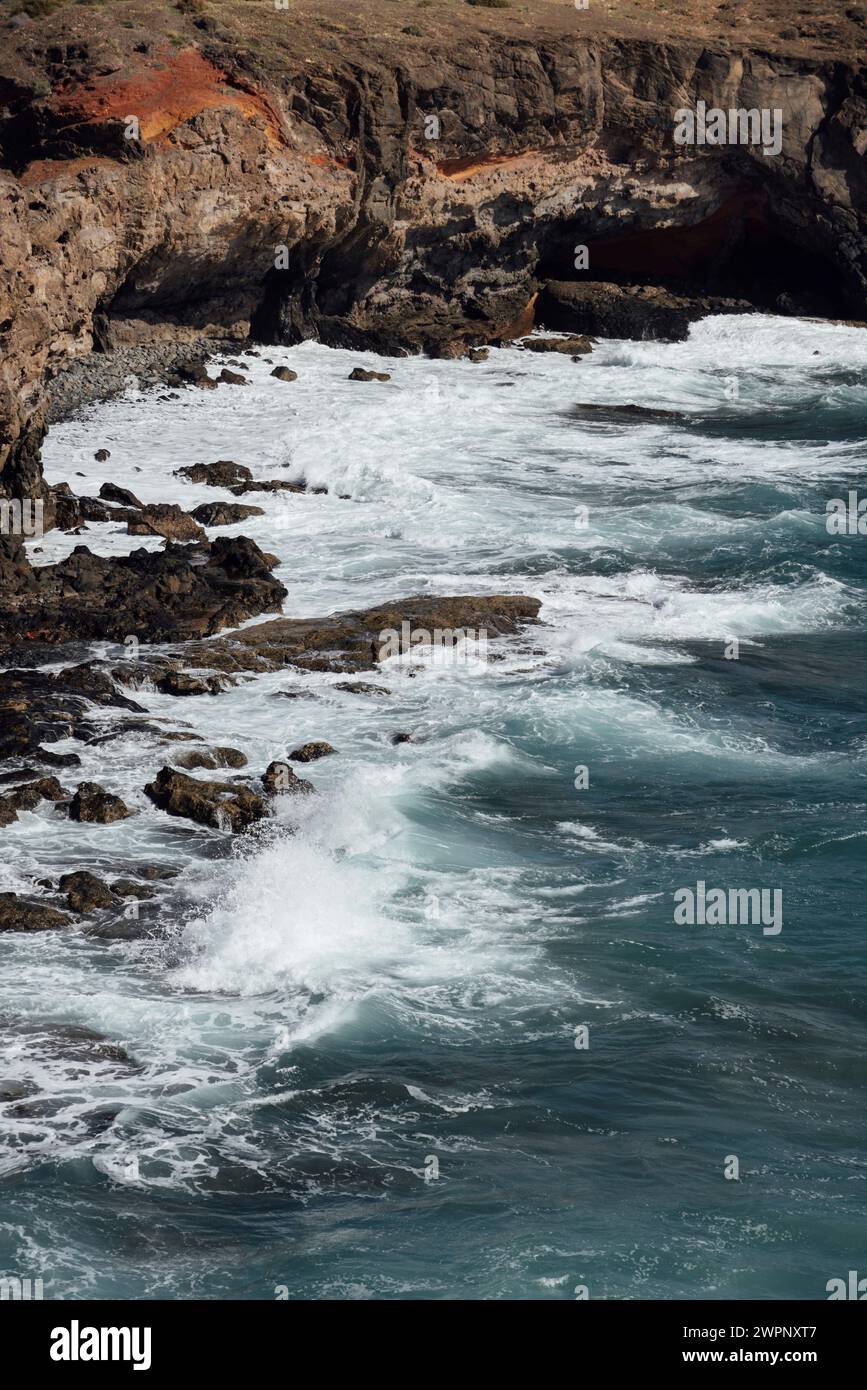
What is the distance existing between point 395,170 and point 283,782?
93.3 ft

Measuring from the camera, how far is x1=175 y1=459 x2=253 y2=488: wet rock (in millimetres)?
31633

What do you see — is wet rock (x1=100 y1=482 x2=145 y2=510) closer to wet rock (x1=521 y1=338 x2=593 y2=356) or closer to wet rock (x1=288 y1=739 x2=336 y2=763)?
wet rock (x1=288 y1=739 x2=336 y2=763)

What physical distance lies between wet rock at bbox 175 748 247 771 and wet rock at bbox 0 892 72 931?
388cm

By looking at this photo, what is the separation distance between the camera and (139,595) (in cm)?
2452

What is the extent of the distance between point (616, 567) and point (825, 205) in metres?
24.4

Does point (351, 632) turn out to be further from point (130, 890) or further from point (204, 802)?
point (130, 890)

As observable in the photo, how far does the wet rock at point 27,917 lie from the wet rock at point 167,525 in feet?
43.0

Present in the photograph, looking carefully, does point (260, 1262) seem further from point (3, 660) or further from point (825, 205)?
point (825, 205)

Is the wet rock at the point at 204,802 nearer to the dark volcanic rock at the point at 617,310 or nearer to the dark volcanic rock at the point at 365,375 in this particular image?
the dark volcanic rock at the point at 365,375

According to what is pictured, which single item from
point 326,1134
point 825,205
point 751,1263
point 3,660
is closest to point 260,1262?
point 326,1134

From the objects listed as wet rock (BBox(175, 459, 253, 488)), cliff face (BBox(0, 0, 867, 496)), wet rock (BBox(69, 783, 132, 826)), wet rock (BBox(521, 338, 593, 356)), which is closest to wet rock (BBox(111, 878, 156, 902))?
wet rock (BBox(69, 783, 132, 826))

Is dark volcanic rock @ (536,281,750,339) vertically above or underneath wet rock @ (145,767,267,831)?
above

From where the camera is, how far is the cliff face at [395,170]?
36875 mm

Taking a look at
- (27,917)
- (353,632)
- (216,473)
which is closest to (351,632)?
(353,632)
